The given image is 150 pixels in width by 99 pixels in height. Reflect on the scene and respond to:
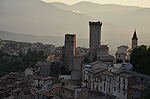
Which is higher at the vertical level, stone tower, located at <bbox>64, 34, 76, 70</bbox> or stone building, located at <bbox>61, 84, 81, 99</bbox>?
stone tower, located at <bbox>64, 34, 76, 70</bbox>

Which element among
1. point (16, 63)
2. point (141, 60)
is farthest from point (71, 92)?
point (16, 63)

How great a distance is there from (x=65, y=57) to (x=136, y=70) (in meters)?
11.2

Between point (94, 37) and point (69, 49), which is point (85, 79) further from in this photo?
point (94, 37)

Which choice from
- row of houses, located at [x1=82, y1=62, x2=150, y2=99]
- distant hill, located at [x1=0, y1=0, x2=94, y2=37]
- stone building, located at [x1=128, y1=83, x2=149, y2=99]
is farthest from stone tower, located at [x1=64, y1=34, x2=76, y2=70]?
distant hill, located at [x1=0, y1=0, x2=94, y2=37]

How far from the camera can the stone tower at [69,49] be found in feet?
99.3

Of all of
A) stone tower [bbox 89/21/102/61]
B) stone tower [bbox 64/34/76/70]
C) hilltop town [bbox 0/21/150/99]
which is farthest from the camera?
stone tower [bbox 64/34/76/70]

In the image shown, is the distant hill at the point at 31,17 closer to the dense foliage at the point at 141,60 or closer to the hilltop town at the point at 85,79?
the hilltop town at the point at 85,79

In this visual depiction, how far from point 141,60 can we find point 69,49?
10.8 meters

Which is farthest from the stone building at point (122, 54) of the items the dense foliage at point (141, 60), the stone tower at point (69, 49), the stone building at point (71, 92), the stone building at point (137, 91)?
the stone building at point (137, 91)

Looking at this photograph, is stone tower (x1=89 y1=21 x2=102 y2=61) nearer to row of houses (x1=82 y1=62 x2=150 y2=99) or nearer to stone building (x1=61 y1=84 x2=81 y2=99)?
row of houses (x1=82 y1=62 x2=150 y2=99)

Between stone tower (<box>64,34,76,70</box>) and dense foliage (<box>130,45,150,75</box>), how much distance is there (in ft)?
29.3

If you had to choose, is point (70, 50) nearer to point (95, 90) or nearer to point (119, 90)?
point (95, 90)

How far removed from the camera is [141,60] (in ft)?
74.9

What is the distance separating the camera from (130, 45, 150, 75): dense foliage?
2167 centimetres
